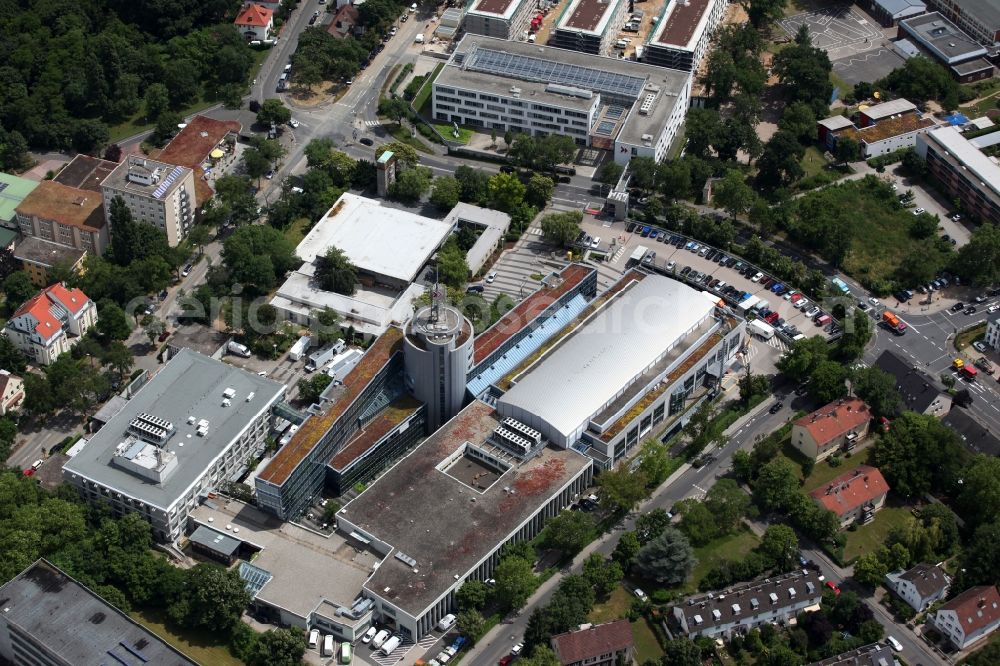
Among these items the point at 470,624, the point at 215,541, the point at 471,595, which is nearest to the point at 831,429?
the point at 471,595

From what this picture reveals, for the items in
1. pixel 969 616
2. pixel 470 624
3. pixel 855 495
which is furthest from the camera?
pixel 855 495

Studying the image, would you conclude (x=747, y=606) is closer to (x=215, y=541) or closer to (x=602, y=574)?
(x=602, y=574)

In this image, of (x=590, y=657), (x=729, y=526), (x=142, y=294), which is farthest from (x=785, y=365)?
(x=142, y=294)

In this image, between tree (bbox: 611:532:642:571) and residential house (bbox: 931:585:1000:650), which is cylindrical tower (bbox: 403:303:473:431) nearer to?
tree (bbox: 611:532:642:571)

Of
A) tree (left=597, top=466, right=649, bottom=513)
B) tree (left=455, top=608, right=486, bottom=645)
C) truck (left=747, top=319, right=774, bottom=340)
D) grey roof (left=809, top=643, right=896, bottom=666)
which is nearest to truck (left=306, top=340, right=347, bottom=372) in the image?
tree (left=597, top=466, right=649, bottom=513)

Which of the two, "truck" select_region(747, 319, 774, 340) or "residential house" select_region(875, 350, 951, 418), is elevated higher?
"residential house" select_region(875, 350, 951, 418)

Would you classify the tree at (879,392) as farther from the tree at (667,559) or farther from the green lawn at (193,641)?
the green lawn at (193,641)
